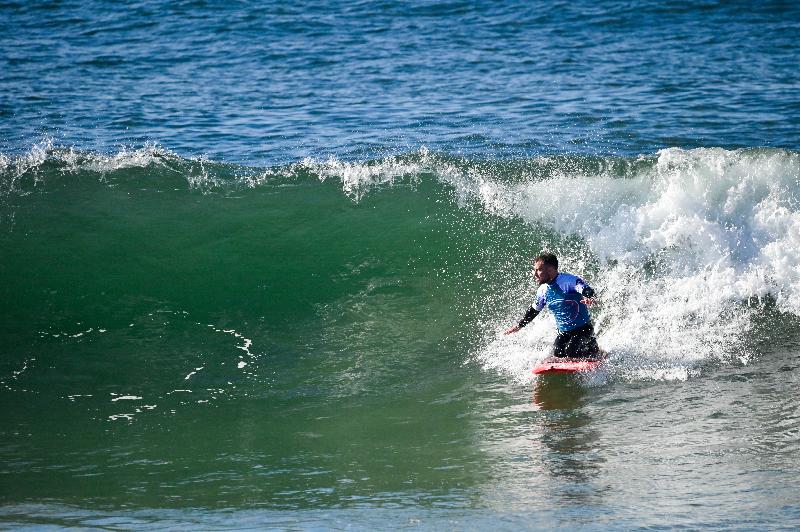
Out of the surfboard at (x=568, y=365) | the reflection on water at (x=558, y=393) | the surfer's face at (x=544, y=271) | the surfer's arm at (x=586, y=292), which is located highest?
the surfer's face at (x=544, y=271)

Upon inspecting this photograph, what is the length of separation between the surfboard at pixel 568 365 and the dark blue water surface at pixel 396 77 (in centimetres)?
528

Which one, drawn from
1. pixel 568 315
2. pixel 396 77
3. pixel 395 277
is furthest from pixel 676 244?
pixel 396 77

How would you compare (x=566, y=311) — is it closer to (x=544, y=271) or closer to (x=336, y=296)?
(x=544, y=271)

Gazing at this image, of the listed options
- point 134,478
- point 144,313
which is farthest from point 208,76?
point 134,478

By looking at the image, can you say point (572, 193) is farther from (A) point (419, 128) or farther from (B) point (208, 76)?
(B) point (208, 76)

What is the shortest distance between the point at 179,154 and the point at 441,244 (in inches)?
179

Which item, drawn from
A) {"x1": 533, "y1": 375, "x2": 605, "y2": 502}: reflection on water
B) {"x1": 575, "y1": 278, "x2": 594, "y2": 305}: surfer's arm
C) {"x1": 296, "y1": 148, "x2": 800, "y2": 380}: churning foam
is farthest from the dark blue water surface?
{"x1": 533, "y1": 375, "x2": 605, "y2": 502}: reflection on water

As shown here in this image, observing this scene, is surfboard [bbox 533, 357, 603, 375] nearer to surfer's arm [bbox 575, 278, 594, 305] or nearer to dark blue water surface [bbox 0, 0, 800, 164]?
surfer's arm [bbox 575, 278, 594, 305]

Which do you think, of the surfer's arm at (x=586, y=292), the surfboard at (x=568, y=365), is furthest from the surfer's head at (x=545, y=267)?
the surfboard at (x=568, y=365)

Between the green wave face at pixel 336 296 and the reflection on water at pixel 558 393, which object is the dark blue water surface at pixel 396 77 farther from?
the reflection on water at pixel 558 393

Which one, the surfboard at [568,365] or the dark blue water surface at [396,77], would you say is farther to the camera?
the dark blue water surface at [396,77]

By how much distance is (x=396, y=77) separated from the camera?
17.2 m

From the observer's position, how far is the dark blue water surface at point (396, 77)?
45.4ft

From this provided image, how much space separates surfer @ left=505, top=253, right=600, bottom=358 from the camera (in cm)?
820
